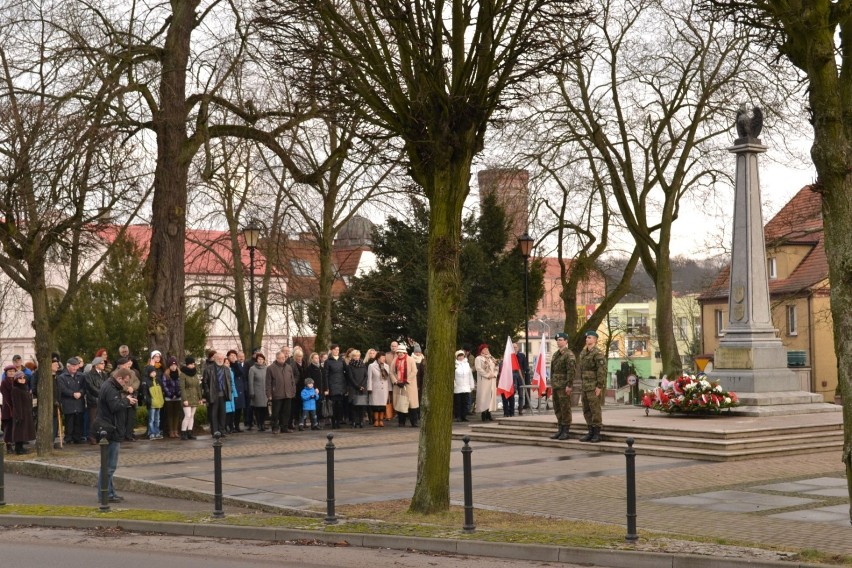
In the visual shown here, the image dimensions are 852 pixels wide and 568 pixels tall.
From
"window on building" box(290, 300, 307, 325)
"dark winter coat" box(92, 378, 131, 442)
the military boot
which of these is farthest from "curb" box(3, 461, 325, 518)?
"window on building" box(290, 300, 307, 325)

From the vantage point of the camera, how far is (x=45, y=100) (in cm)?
2100

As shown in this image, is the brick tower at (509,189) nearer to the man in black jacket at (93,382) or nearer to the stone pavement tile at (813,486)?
the man in black jacket at (93,382)

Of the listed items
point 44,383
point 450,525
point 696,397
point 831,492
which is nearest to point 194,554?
point 450,525

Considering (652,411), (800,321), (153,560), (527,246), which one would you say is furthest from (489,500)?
(800,321)

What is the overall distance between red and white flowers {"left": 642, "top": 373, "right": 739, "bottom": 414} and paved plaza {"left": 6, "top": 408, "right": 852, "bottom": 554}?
2.92 meters

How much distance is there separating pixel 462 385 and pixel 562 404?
7.11 m

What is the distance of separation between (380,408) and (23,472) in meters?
9.57

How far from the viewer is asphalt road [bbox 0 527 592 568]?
10.2m

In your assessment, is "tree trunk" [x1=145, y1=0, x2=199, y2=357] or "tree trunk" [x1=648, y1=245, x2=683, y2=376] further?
"tree trunk" [x1=648, y1=245, x2=683, y2=376]

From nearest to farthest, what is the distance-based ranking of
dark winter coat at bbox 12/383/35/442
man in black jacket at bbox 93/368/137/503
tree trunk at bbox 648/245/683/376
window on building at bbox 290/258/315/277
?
man in black jacket at bbox 93/368/137/503 < dark winter coat at bbox 12/383/35/442 < tree trunk at bbox 648/245/683/376 < window on building at bbox 290/258/315/277

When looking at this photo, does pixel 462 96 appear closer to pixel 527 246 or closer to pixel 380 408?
pixel 380 408

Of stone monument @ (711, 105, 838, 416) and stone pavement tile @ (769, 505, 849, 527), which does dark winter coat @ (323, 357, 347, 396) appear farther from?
stone pavement tile @ (769, 505, 849, 527)

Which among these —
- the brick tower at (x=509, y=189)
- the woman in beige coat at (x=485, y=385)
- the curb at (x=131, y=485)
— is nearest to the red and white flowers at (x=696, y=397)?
the woman in beige coat at (x=485, y=385)

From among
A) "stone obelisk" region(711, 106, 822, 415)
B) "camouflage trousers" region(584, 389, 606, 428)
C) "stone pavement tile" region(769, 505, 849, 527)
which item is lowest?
"stone pavement tile" region(769, 505, 849, 527)
